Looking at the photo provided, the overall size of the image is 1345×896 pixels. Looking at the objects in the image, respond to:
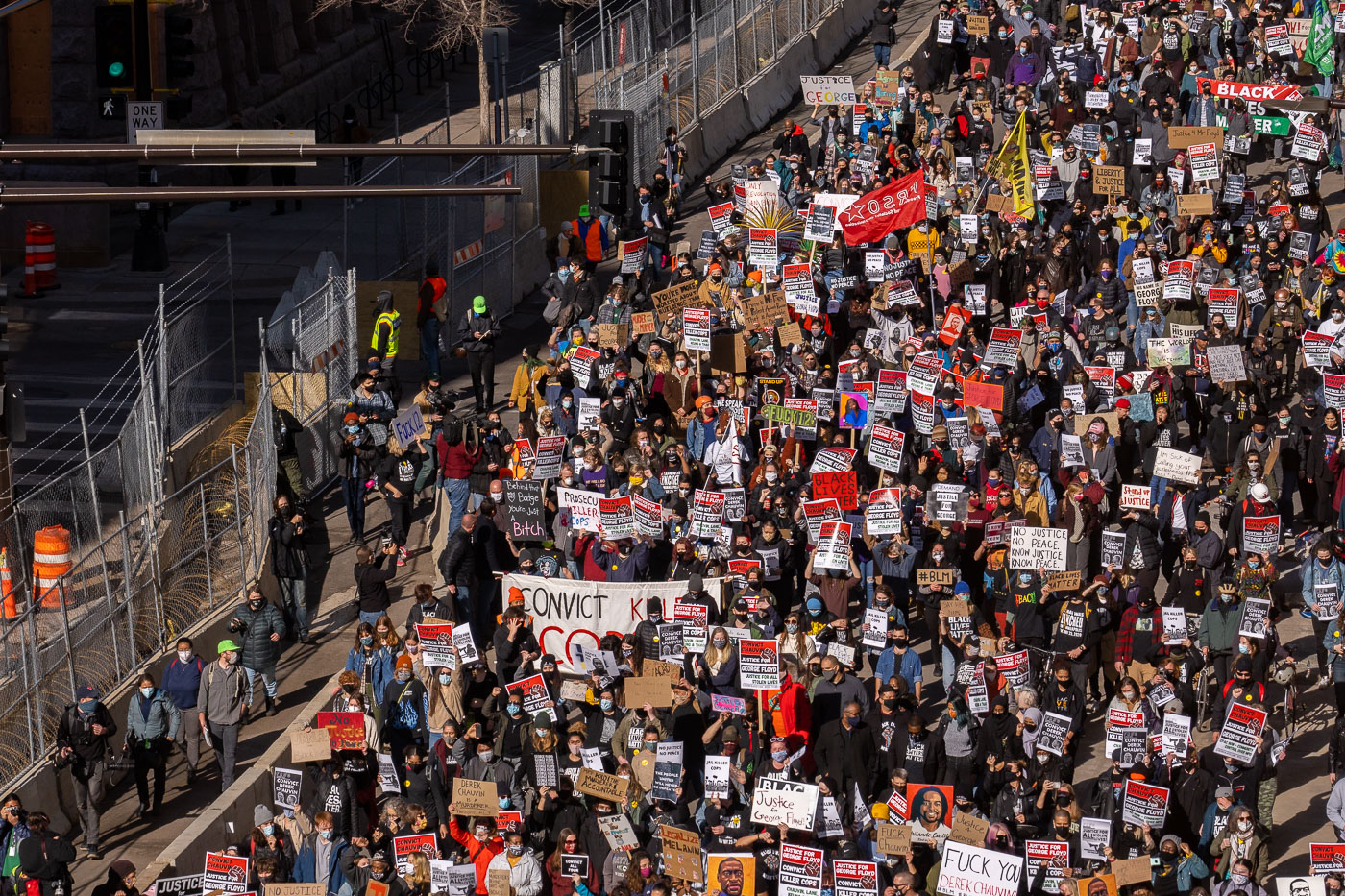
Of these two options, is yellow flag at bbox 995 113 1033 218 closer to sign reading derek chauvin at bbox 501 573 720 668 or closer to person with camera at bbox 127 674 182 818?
sign reading derek chauvin at bbox 501 573 720 668

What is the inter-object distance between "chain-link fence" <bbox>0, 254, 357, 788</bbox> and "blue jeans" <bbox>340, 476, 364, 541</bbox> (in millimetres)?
819

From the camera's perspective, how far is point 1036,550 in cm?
2042

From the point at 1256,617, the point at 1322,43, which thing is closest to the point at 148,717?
the point at 1256,617

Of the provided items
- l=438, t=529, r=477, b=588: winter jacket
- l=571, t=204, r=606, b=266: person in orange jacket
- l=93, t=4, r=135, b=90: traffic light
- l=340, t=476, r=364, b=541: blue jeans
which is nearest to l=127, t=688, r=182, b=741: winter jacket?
l=438, t=529, r=477, b=588: winter jacket

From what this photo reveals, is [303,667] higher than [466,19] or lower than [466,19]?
lower

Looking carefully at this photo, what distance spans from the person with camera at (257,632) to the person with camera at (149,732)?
1.01m

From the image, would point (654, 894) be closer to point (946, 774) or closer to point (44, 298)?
point (946, 774)

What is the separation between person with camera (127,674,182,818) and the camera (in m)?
19.5

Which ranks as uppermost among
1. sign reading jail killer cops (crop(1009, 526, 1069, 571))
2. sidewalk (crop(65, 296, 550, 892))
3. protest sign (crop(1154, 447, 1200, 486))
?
protest sign (crop(1154, 447, 1200, 486))

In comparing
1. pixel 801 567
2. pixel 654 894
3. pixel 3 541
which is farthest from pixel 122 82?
pixel 654 894

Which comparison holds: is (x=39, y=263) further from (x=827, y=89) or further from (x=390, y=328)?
(x=827, y=89)

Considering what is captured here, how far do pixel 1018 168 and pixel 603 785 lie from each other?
44.9 ft

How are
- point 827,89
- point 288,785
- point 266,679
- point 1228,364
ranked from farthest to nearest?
point 827,89 → point 1228,364 → point 266,679 → point 288,785

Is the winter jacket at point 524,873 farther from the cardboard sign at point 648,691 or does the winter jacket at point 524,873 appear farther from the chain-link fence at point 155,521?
the chain-link fence at point 155,521
